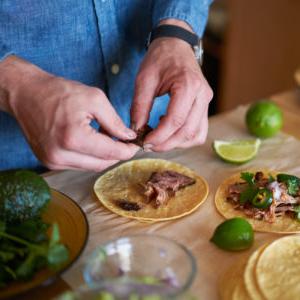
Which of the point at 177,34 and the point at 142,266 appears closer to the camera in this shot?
the point at 142,266

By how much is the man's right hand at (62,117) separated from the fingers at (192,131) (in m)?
0.10

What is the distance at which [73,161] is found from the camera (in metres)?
1.01

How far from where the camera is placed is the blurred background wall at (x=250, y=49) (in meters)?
A: 3.11

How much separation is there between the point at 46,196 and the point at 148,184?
0.27 meters

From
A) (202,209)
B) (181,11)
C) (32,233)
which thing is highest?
(181,11)

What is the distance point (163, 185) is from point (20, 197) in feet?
1.18

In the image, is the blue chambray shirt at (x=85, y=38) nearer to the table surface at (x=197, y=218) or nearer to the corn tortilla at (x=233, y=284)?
the table surface at (x=197, y=218)

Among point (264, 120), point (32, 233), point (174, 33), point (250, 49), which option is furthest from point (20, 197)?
point (250, 49)

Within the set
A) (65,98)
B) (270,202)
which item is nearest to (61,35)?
(65,98)

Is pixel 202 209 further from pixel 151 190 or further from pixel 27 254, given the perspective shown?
pixel 27 254

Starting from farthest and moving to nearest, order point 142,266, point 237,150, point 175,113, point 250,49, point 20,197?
point 250,49, point 237,150, point 175,113, point 20,197, point 142,266

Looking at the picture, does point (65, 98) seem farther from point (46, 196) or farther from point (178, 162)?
point (178, 162)

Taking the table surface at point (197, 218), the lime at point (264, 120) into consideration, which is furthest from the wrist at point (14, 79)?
the lime at point (264, 120)

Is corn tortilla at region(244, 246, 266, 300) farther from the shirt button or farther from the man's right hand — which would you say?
the shirt button
